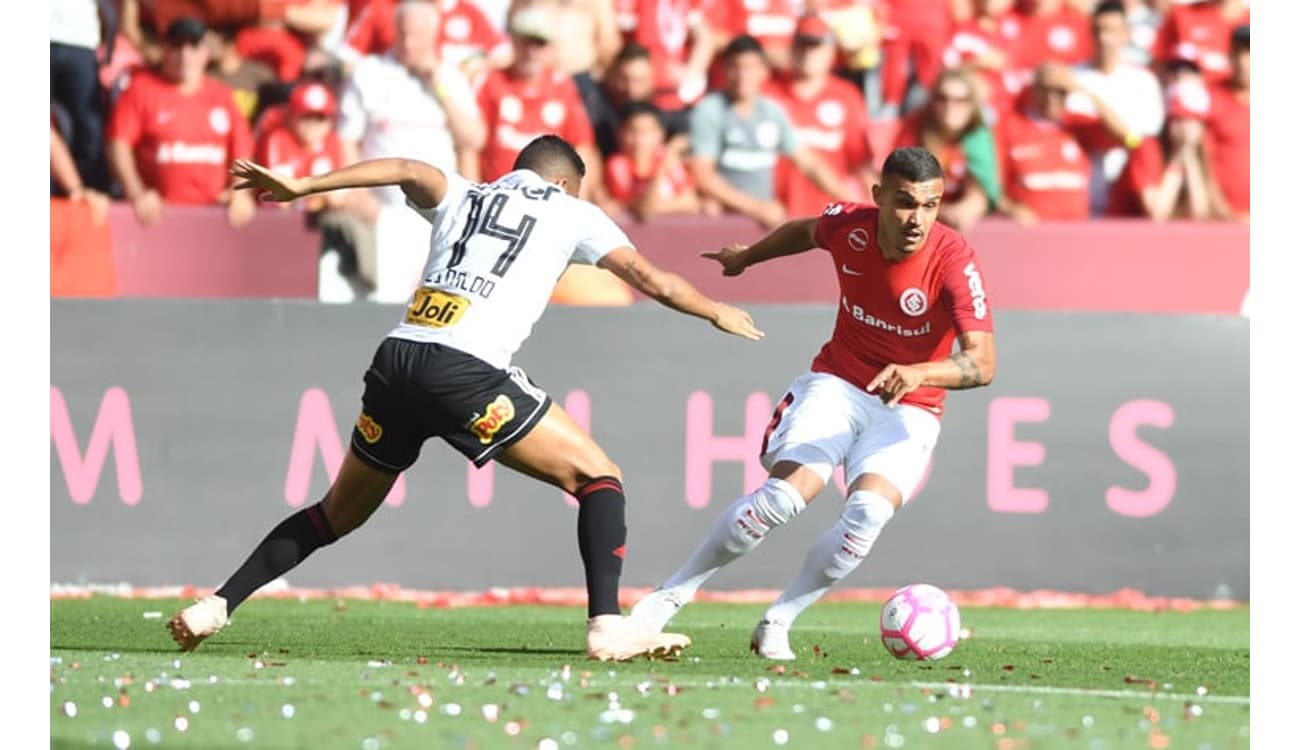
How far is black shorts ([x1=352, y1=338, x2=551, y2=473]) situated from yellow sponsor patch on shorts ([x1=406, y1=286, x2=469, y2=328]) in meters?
0.11

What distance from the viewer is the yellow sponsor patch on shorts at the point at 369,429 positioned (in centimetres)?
893

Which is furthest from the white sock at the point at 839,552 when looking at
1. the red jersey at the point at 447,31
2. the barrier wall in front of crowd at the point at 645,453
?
the red jersey at the point at 447,31

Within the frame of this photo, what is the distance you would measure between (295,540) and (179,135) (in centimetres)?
538

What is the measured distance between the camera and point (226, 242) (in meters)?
13.6

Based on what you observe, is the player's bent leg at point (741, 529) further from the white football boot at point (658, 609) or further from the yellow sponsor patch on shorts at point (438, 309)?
the yellow sponsor patch on shorts at point (438, 309)

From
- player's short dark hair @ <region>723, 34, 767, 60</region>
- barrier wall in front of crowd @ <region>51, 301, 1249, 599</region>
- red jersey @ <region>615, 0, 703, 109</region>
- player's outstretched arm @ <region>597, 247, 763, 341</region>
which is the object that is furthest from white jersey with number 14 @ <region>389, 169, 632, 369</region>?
red jersey @ <region>615, 0, 703, 109</region>

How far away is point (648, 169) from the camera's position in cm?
1405

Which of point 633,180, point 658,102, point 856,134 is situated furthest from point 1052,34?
point 633,180

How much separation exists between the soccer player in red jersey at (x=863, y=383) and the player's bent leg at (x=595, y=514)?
319mm

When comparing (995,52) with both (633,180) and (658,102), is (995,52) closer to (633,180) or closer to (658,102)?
(658,102)

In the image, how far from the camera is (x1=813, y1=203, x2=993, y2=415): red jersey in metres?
9.44

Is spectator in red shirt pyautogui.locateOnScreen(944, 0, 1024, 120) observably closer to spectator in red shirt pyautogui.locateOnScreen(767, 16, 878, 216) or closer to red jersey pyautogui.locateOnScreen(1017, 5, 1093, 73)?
red jersey pyautogui.locateOnScreen(1017, 5, 1093, 73)

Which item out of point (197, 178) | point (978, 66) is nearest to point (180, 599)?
point (197, 178)

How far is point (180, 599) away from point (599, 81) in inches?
171
